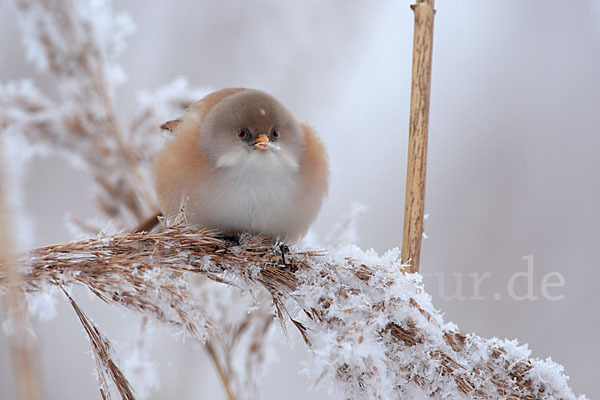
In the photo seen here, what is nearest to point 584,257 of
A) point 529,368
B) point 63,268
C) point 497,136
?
point 497,136

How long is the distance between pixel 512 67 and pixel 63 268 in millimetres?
2502

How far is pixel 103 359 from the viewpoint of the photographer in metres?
0.85

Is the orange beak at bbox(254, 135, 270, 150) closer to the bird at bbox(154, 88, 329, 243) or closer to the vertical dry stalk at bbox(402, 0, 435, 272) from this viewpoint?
the bird at bbox(154, 88, 329, 243)

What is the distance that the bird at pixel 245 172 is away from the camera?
128 centimetres

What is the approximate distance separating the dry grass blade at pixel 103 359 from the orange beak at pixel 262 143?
579 millimetres

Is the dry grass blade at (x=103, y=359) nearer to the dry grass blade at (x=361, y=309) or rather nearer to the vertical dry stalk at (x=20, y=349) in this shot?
the dry grass blade at (x=361, y=309)

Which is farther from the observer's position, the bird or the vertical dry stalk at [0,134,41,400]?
the bird

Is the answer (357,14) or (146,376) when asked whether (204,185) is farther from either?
(357,14)

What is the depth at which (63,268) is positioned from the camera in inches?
33.4

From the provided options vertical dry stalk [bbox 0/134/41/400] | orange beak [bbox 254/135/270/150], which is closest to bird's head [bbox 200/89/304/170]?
orange beak [bbox 254/135/270/150]

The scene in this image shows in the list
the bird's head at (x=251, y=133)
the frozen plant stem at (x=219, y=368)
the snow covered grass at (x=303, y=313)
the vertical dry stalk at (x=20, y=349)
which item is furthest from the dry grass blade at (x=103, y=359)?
the bird's head at (x=251, y=133)

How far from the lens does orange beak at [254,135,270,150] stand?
127cm

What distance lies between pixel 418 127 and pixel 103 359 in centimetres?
71

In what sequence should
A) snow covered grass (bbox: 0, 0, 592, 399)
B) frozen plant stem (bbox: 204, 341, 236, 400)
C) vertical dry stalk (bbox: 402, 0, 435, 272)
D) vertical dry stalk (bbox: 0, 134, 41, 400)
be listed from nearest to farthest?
vertical dry stalk (bbox: 0, 134, 41, 400)
snow covered grass (bbox: 0, 0, 592, 399)
vertical dry stalk (bbox: 402, 0, 435, 272)
frozen plant stem (bbox: 204, 341, 236, 400)
